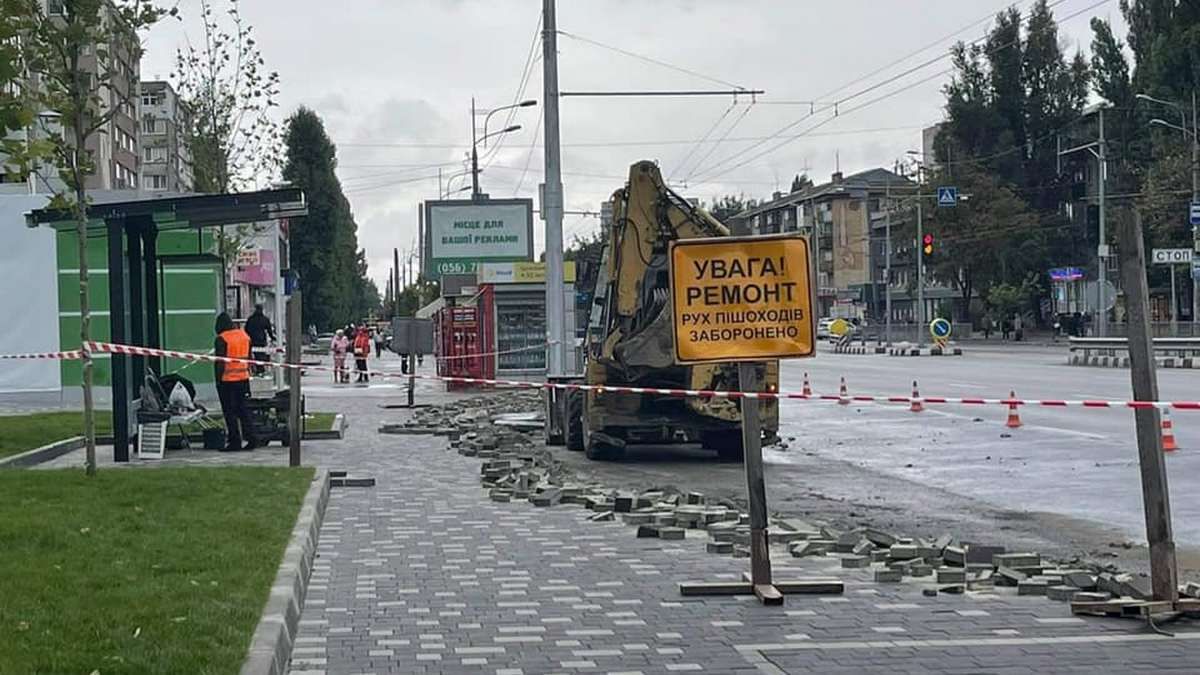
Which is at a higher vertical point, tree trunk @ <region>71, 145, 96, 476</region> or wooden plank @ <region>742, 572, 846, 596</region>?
tree trunk @ <region>71, 145, 96, 476</region>

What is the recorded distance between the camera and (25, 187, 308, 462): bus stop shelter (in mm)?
14977

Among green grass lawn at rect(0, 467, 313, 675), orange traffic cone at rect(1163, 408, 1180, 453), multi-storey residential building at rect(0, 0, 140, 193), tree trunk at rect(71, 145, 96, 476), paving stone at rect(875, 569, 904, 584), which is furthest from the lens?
orange traffic cone at rect(1163, 408, 1180, 453)

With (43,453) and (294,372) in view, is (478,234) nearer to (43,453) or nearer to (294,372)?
(43,453)

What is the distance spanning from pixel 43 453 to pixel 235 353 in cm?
243

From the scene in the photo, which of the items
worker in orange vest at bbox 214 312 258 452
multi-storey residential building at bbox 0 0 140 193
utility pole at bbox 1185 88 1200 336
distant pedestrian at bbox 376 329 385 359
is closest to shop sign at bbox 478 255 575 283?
multi-storey residential building at bbox 0 0 140 193

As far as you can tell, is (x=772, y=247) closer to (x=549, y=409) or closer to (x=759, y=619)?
(x=759, y=619)

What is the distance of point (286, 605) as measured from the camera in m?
7.29

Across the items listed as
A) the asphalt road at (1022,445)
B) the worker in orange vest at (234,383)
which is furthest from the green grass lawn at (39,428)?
the asphalt road at (1022,445)

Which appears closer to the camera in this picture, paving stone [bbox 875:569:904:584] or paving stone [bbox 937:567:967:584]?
paving stone [bbox 937:567:967:584]

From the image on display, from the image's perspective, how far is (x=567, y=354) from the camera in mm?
22562

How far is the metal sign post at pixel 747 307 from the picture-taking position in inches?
334

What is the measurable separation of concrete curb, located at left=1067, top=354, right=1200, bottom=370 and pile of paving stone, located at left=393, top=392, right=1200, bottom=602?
98.3 feet

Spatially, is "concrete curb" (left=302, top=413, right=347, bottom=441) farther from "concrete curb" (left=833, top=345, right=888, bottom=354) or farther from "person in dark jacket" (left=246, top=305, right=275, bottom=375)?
"concrete curb" (left=833, top=345, right=888, bottom=354)

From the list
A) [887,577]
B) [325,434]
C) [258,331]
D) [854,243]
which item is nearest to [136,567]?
[887,577]
